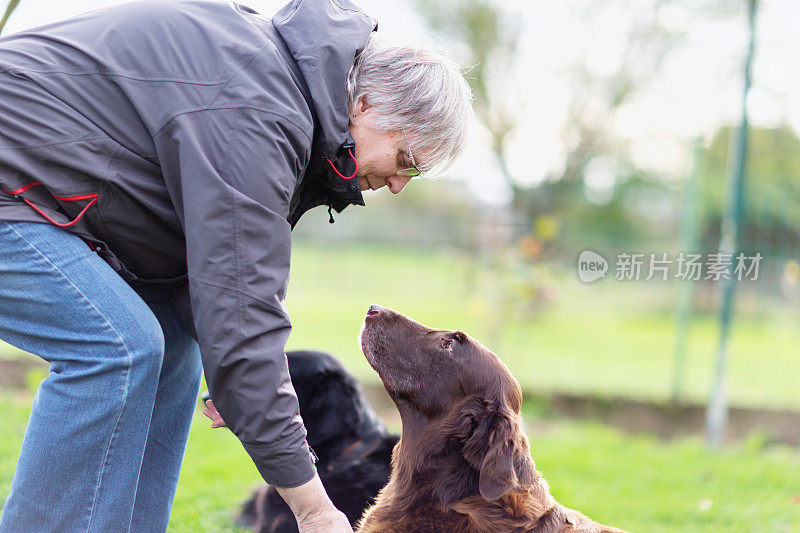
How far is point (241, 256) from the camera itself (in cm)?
165

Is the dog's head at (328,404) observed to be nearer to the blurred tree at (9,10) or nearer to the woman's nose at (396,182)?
the woman's nose at (396,182)

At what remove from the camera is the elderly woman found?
1.66 meters

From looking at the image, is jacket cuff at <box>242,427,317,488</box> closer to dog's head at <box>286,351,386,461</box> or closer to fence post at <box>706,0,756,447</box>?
dog's head at <box>286,351,386,461</box>

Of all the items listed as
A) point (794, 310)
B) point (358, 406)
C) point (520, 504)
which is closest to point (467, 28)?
point (794, 310)

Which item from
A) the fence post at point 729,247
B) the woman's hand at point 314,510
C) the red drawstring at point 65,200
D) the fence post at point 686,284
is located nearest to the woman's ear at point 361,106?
the red drawstring at point 65,200

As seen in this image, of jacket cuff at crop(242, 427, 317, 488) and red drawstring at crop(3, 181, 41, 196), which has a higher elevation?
red drawstring at crop(3, 181, 41, 196)

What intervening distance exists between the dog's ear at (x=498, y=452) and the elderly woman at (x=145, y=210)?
539 mm

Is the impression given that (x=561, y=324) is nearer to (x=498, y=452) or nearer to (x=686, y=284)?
(x=686, y=284)

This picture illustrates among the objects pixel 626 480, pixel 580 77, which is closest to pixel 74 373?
pixel 626 480

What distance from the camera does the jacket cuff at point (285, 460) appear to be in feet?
5.64

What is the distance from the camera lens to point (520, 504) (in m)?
2.27

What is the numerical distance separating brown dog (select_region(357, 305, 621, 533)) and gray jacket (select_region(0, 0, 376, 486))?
751 mm

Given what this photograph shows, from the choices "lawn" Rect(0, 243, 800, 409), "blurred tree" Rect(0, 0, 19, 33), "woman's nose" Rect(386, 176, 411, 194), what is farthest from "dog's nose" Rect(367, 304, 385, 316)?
"lawn" Rect(0, 243, 800, 409)

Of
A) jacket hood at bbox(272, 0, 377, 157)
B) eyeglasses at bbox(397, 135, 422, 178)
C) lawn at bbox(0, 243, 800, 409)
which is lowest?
lawn at bbox(0, 243, 800, 409)
